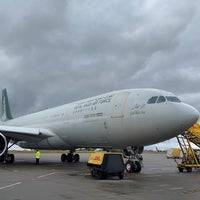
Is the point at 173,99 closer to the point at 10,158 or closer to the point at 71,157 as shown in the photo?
the point at 71,157

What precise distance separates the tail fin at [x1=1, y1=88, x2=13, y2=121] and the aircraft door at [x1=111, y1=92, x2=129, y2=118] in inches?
929

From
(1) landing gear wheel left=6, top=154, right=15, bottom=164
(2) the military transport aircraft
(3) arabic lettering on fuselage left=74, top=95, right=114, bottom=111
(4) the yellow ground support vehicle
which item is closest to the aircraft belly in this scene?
(2) the military transport aircraft

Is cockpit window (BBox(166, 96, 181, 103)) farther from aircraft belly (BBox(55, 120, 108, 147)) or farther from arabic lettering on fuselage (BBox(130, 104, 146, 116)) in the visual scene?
aircraft belly (BBox(55, 120, 108, 147))

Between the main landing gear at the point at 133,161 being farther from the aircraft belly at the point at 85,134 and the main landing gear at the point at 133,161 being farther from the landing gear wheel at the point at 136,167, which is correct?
the aircraft belly at the point at 85,134

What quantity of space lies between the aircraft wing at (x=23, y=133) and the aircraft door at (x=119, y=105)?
23.4 feet

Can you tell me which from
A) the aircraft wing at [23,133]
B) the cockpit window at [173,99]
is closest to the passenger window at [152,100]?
the cockpit window at [173,99]

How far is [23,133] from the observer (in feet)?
68.4

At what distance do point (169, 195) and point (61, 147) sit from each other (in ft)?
45.2

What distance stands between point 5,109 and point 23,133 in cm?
1863

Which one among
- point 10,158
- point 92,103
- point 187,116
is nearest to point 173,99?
point 187,116

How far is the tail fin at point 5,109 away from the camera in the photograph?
1483 inches

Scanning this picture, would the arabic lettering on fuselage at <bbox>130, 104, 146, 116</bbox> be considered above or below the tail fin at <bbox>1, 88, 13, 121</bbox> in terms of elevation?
below

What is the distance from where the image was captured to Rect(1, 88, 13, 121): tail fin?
→ 124 ft

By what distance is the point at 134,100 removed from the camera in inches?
611
